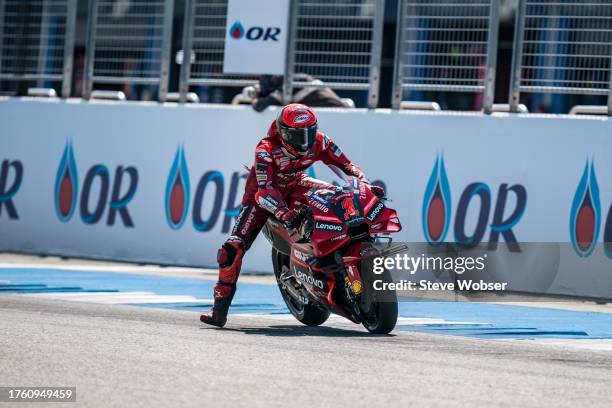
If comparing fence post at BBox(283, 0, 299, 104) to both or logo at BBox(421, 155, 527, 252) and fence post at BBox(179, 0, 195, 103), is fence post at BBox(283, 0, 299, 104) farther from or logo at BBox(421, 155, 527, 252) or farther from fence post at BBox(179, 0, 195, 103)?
or logo at BBox(421, 155, 527, 252)

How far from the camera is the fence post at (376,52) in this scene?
52.9 feet

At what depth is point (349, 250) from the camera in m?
9.98

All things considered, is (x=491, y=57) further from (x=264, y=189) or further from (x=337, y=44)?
(x=264, y=189)

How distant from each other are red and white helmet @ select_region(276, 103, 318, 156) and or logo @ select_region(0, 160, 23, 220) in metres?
8.79

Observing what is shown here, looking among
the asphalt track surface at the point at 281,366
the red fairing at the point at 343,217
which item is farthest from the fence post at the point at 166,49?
the red fairing at the point at 343,217

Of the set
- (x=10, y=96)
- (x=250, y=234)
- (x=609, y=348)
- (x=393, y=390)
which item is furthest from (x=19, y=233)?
(x=393, y=390)

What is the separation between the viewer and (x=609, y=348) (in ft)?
32.0

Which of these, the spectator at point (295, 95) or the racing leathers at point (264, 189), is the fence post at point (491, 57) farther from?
the racing leathers at point (264, 189)

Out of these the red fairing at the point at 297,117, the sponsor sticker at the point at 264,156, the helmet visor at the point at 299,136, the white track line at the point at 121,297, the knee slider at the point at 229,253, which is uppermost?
the red fairing at the point at 297,117

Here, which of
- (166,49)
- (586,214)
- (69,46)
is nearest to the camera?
(586,214)

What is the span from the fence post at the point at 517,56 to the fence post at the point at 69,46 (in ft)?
22.2

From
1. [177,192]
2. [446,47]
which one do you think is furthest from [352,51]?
[177,192]

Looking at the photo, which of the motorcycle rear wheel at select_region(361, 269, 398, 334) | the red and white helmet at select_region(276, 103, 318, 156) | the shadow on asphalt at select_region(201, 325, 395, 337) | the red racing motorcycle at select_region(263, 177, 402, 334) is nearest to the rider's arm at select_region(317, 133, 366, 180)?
the red and white helmet at select_region(276, 103, 318, 156)

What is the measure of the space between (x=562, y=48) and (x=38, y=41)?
8.09m
